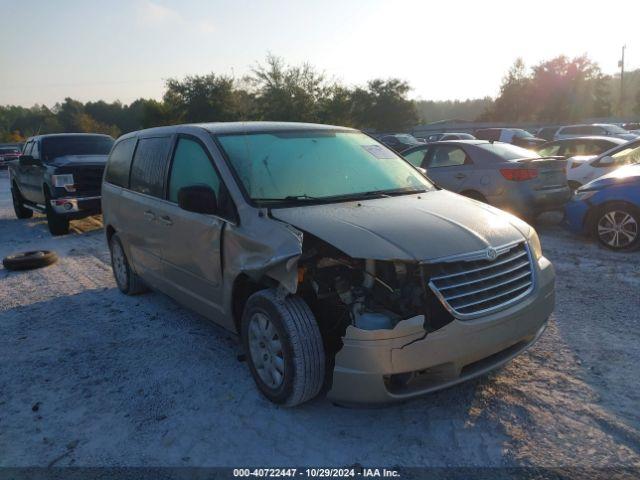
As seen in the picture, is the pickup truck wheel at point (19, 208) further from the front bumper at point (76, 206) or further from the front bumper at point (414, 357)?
the front bumper at point (414, 357)

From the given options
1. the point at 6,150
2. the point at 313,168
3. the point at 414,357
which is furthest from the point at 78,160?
the point at 6,150

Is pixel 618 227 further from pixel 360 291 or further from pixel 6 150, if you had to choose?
pixel 6 150

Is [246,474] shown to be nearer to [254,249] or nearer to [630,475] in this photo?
[254,249]

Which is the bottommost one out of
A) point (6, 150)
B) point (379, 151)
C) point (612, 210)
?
point (612, 210)

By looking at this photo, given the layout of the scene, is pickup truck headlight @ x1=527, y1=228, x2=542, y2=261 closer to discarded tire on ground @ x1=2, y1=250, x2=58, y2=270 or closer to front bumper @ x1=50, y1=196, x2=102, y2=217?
discarded tire on ground @ x1=2, y1=250, x2=58, y2=270

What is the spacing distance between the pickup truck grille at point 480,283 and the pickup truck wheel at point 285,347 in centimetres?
78

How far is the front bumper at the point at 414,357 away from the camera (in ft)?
8.86

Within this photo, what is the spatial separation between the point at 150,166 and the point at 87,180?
5.76 m

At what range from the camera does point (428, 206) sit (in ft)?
11.8

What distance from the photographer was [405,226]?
3.13m

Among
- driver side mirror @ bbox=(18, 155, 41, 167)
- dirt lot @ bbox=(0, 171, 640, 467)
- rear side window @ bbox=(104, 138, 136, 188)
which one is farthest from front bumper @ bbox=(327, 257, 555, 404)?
driver side mirror @ bbox=(18, 155, 41, 167)

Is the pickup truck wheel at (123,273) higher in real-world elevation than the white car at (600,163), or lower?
lower

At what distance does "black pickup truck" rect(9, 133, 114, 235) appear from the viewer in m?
9.42

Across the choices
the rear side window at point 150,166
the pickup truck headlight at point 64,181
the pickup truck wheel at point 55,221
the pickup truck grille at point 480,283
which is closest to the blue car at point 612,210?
the pickup truck grille at point 480,283
